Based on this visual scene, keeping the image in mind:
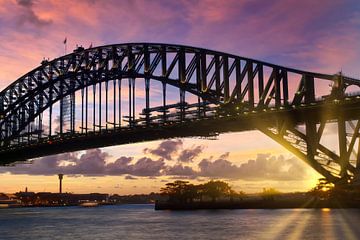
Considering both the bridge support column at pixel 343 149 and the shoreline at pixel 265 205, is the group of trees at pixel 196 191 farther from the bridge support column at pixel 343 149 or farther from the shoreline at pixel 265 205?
the bridge support column at pixel 343 149

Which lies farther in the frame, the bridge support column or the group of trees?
the group of trees

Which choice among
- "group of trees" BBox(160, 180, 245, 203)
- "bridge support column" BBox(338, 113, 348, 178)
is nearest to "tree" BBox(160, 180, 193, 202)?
"group of trees" BBox(160, 180, 245, 203)

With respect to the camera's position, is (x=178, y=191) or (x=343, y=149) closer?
(x=343, y=149)

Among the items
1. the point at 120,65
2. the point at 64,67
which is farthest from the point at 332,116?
the point at 64,67

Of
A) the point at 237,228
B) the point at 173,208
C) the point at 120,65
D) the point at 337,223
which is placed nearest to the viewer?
the point at 337,223

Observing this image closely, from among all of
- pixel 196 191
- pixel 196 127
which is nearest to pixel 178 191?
pixel 196 191

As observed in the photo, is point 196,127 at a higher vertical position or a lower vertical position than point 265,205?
higher

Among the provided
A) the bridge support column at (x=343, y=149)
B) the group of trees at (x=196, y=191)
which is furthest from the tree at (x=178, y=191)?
the bridge support column at (x=343, y=149)

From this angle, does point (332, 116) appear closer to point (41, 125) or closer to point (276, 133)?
point (276, 133)

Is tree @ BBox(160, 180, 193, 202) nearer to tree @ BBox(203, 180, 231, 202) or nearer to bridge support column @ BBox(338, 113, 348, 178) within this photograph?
tree @ BBox(203, 180, 231, 202)

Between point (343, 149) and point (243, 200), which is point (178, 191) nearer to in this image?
point (243, 200)

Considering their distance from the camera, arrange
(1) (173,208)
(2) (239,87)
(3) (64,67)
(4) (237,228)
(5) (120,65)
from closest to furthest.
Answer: (4) (237,228), (2) (239,87), (5) (120,65), (3) (64,67), (1) (173,208)

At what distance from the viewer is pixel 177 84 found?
276 ft

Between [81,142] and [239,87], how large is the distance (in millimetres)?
32366
